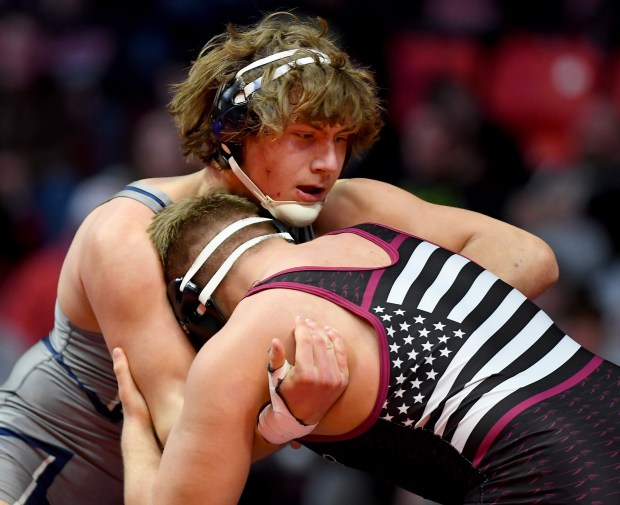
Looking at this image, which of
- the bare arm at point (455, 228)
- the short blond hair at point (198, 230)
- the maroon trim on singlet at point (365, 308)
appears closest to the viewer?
the maroon trim on singlet at point (365, 308)

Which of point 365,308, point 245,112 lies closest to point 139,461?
point 365,308

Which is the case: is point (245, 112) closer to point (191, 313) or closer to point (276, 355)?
point (191, 313)

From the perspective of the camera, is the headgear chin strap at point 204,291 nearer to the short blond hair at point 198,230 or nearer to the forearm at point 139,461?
the short blond hair at point 198,230

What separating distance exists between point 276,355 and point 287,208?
849mm

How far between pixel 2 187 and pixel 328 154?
4506 mm

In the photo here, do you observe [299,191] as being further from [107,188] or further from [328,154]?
[107,188]

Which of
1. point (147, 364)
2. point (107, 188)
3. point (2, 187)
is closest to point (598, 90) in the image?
point (107, 188)

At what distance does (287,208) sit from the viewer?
3287 millimetres

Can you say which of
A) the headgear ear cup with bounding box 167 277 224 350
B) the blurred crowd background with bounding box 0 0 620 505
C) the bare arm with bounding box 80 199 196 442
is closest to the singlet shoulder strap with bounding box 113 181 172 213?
the bare arm with bounding box 80 199 196 442

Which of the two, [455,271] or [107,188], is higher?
[455,271]

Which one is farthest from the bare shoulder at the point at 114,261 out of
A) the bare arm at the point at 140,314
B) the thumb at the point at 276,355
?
the thumb at the point at 276,355

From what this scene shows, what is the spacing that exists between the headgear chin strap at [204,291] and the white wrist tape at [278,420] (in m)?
0.44

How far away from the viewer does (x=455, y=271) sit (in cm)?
280

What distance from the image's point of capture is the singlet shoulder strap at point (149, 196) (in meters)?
3.37
